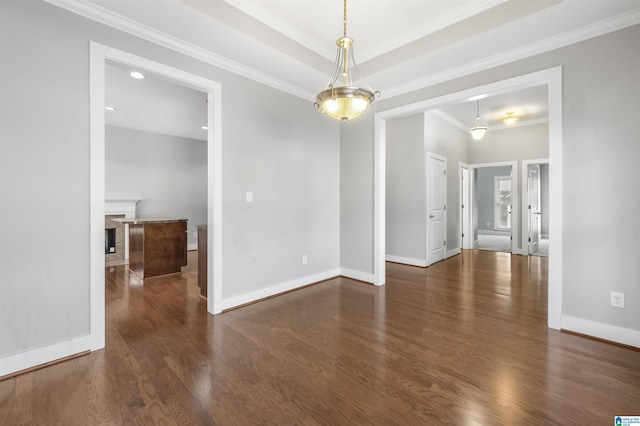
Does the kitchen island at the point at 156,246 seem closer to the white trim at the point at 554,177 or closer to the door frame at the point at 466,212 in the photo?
the white trim at the point at 554,177

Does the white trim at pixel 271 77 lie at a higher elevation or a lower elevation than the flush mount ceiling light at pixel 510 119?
lower

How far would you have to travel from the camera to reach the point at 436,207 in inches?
224

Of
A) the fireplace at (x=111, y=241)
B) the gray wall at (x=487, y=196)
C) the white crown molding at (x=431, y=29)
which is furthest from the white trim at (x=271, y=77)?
the gray wall at (x=487, y=196)

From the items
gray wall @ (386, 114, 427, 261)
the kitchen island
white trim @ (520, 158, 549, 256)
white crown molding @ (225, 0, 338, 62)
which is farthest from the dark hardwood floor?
white trim @ (520, 158, 549, 256)

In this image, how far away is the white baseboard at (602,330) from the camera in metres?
2.34

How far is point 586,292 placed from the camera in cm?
255

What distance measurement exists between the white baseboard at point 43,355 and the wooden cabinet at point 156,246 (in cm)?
233

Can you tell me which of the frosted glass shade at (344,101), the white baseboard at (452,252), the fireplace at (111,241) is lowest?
the white baseboard at (452,252)

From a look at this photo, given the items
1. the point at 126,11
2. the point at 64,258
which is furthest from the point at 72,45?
the point at 64,258

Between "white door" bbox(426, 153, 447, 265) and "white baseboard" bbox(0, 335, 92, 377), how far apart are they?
16.4 feet

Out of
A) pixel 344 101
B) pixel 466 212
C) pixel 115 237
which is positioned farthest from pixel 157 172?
pixel 466 212

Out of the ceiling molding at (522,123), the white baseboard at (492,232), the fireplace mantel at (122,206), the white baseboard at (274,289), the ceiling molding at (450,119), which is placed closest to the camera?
the white baseboard at (274,289)

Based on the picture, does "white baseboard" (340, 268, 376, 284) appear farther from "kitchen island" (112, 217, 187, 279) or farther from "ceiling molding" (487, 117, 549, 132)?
"ceiling molding" (487, 117, 549, 132)

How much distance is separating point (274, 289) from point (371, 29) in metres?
3.16
